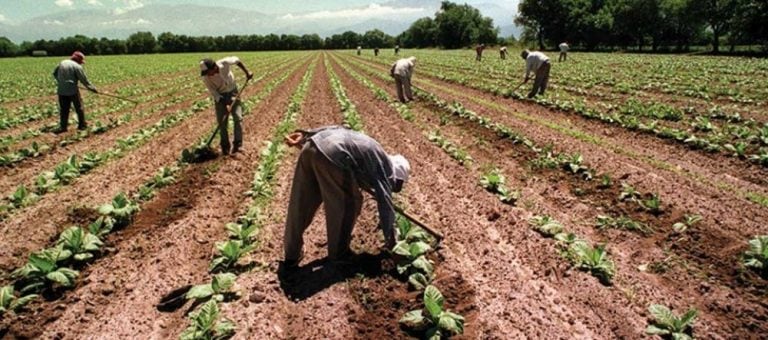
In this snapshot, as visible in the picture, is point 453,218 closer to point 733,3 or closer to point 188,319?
point 188,319

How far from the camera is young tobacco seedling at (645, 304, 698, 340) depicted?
411cm

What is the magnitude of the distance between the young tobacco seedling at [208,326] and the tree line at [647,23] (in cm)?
5540

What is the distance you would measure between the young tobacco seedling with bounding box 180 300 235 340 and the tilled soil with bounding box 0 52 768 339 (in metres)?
0.21

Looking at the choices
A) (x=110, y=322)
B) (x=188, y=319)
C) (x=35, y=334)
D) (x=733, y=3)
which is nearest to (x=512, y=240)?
(x=188, y=319)

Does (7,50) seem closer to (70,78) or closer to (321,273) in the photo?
(70,78)

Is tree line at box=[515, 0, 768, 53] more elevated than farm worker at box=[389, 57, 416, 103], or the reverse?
tree line at box=[515, 0, 768, 53]

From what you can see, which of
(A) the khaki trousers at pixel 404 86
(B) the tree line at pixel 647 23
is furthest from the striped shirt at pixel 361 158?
(B) the tree line at pixel 647 23

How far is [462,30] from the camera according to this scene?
100062mm

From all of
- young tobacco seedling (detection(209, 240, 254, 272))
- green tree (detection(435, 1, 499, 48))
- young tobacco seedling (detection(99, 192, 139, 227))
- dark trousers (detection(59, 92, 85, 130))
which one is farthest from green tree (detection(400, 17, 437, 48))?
young tobacco seedling (detection(209, 240, 254, 272))

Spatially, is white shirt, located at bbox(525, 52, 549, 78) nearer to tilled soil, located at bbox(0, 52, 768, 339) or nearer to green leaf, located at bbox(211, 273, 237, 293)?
tilled soil, located at bbox(0, 52, 768, 339)

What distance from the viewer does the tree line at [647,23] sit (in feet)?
152

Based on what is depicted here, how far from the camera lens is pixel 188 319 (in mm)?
4590

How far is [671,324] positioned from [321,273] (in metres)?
3.53

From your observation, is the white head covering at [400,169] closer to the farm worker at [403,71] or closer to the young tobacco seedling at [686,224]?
the young tobacco seedling at [686,224]
